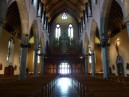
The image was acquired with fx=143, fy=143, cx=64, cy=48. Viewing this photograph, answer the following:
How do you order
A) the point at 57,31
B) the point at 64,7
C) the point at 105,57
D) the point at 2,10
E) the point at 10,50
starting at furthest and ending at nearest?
the point at 57,31, the point at 64,7, the point at 10,50, the point at 105,57, the point at 2,10

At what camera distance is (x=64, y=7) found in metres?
31.7

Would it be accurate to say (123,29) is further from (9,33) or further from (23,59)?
(9,33)

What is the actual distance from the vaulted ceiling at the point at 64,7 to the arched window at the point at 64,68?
10143 millimetres

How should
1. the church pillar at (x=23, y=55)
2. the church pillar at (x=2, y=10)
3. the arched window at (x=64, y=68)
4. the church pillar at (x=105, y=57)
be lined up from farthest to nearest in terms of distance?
1. the arched window at (x=64, y=68)
2. the church pillar at (x=23, y=55)
3. the church pillar at (x=105, y=57)
4. the church pillar at (x=2, y=10)

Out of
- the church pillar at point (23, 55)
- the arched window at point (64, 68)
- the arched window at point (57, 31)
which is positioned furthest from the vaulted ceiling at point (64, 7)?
the church pillar at point (23, 55)

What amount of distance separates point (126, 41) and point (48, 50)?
1533 cm

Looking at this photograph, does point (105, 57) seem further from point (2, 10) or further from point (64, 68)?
point (64, 68)

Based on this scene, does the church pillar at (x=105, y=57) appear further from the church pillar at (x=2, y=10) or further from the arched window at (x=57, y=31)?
the arched window at (x=57, y=31)

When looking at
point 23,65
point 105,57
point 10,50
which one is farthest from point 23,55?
point 10,50

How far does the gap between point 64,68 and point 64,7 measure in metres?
13.4

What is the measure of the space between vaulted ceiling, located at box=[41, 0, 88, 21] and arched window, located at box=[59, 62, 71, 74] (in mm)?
10143

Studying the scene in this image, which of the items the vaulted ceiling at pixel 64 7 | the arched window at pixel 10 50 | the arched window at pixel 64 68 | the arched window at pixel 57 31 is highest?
the vaulted ceiling at pixel 64 7

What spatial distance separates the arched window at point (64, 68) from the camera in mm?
28516

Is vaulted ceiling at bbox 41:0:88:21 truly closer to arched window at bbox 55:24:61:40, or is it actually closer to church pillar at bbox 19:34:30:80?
arched window at bbox 55:24:61:40
